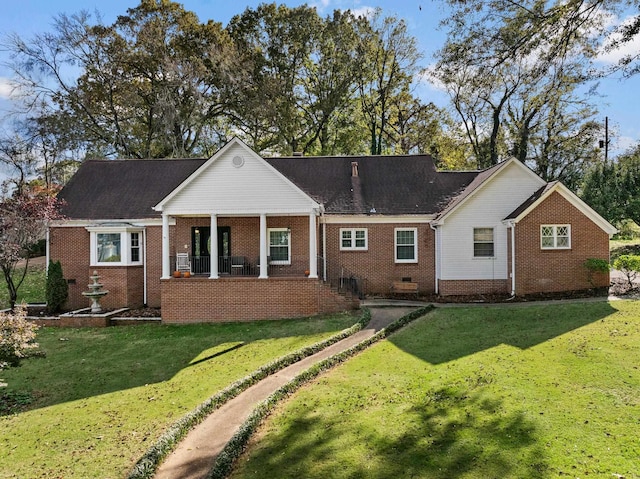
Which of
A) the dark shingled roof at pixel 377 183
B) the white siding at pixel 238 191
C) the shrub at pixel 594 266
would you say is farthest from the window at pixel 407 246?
the shrub at pixel 594 266

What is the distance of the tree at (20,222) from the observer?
1628 centimetres

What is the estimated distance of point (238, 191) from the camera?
54.2ft

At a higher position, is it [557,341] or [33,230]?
[33,230]

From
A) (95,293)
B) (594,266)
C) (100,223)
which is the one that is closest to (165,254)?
(95,293)

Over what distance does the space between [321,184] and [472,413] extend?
Result: 15569 mm

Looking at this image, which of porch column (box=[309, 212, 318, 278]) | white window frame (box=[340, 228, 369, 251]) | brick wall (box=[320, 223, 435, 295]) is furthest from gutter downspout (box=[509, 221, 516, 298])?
porch column (box=[309, 212, 318, 278])

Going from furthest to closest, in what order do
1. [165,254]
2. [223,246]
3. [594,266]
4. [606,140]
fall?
[606,140] < [223,246] < [594,266] < [165,254]

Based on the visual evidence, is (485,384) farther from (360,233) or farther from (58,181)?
(58,181)

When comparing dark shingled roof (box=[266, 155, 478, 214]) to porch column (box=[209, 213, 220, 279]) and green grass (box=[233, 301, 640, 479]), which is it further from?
green grass (box=[233, 301, 640, 479])

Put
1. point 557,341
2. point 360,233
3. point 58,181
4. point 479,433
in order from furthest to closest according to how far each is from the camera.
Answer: point 58,181
point 360,233
point 557,341
point 479,433

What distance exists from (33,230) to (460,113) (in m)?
32.5

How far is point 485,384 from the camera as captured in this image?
8.02 metres

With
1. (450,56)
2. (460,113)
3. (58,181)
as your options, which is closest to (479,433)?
(450,56)

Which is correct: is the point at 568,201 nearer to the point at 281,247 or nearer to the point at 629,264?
the point at 629,264
